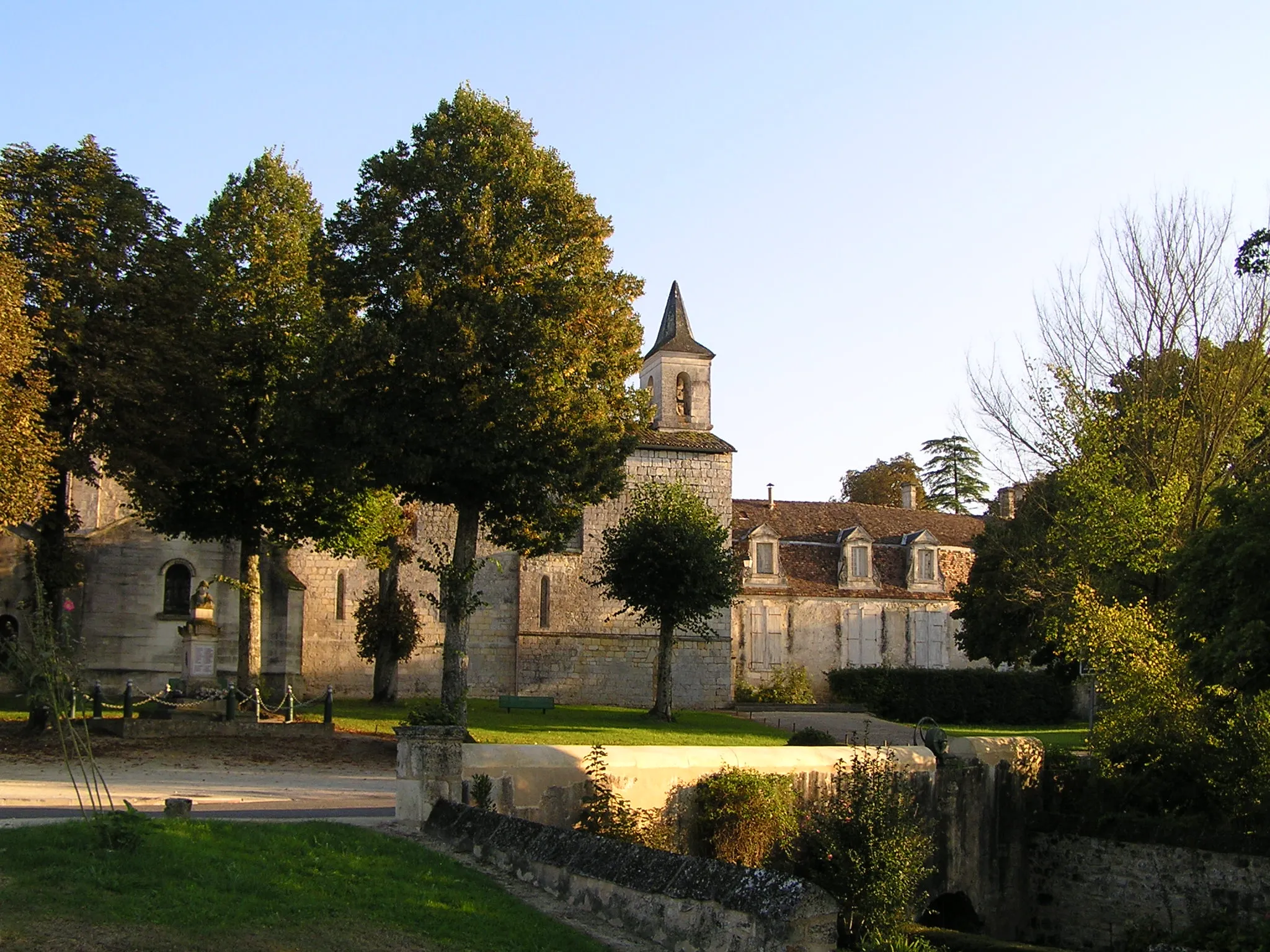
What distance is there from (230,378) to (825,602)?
2400 cm

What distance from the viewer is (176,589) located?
32.4 metres

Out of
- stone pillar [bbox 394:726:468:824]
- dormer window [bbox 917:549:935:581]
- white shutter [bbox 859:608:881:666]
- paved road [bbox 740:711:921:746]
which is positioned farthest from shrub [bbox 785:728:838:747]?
dormer window [bbox 917:549:935:581]

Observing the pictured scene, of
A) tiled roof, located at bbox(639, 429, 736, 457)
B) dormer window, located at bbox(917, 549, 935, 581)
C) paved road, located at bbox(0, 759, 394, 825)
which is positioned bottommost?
paved road, located at bbox(0, 759, 394, 825)

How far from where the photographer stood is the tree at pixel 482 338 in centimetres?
2102

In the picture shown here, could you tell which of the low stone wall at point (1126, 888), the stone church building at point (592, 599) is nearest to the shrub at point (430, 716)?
the low stone wall at point (1126, 888)

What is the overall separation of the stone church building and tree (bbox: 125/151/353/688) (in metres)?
2.93

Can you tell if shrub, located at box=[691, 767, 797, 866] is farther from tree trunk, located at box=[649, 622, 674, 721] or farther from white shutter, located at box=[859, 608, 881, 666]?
white shutter, located at box=[859, 608, 881, 666]

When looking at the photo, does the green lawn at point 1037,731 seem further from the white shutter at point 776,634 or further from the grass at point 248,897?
the grass at point 248,897

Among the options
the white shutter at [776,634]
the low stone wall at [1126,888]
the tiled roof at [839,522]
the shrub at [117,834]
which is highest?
the tiled roof at [839,522]

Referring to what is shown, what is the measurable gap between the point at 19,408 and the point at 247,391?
19.9 feet

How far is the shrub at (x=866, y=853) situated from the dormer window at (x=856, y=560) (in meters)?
30.5

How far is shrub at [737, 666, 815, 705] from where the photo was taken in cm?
3959

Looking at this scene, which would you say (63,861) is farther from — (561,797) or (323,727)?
(323,727)

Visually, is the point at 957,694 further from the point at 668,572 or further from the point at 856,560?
the point at 668,572
